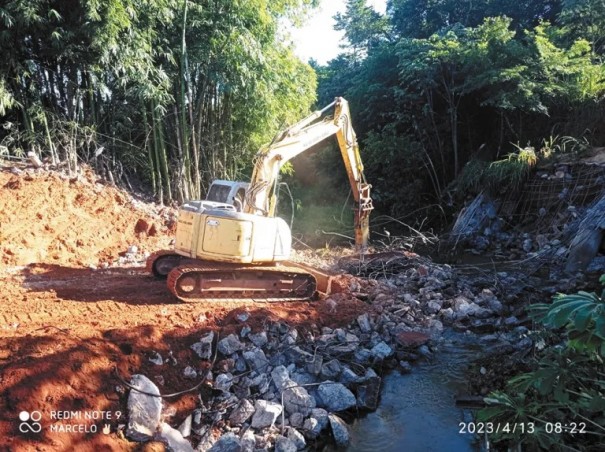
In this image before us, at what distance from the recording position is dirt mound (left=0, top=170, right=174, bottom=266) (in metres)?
7.32

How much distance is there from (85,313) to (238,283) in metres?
1.87

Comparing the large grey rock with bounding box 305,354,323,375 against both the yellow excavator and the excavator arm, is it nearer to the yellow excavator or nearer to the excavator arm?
the yellow excavator

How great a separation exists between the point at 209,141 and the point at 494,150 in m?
9.00

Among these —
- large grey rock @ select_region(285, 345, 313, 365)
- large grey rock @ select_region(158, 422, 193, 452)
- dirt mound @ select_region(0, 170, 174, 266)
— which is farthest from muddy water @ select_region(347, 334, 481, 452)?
dirt mound @ select_region(0, 170, 174, 266)

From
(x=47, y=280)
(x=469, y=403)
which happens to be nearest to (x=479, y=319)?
(x=469, y=403)

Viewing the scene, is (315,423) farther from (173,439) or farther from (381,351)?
(381,351)

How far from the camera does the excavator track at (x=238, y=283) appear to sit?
218 inches

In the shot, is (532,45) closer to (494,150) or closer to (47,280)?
(494,150)

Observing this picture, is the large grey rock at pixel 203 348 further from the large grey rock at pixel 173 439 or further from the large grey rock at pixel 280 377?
the large grey rock at pixel 173 439

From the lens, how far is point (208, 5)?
9.17 m

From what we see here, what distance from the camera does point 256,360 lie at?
4.50 metres

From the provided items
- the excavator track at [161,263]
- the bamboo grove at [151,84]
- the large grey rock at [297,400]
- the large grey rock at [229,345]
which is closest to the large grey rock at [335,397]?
the large grey rock at [297,400]

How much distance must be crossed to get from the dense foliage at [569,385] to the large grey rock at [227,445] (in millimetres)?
1817

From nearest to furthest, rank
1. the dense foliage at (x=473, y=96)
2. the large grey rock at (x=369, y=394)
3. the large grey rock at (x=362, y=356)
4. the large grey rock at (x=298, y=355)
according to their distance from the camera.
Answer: the large grey rock at (x=369, y=394) → the large grey rock at (x=298, y=355) → the large grey rock at (x=362, y=356) → the dense foliage at (x=473, y=96)
